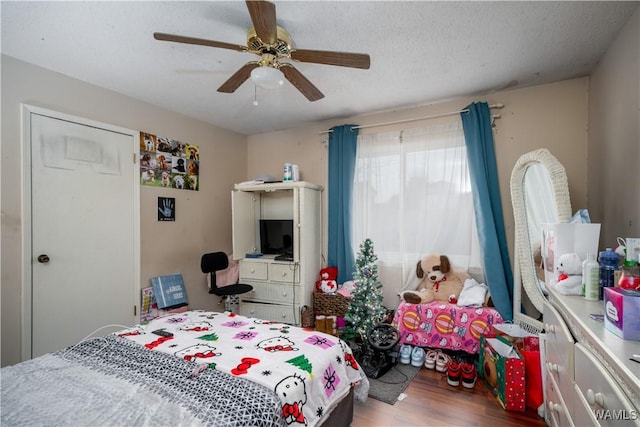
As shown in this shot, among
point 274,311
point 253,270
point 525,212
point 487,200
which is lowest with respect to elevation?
point 274,311

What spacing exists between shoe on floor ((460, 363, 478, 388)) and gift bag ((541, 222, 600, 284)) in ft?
3.00

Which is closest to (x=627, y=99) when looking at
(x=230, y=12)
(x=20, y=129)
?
(x=230, y=12)

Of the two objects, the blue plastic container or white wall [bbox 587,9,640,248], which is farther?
white wall [bbox 587,9,640,248]

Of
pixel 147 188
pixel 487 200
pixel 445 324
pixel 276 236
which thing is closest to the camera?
pixel 445 324

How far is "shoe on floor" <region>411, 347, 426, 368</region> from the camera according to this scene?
2.44 meters

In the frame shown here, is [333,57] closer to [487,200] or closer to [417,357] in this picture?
[487,200]

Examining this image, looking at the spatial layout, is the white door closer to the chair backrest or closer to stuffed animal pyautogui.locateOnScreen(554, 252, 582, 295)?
the chair backrest

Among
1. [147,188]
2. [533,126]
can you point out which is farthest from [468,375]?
[147,188]

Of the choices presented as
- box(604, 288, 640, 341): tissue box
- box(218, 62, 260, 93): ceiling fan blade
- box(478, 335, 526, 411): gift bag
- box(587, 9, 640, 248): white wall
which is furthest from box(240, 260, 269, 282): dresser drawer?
box(587, 9, 640, 248): white wall

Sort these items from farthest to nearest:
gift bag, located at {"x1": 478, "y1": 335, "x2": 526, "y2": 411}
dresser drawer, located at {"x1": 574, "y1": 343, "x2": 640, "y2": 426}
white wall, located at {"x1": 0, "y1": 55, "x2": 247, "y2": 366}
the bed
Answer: white wall, located at {"x1": 0, "y1": 55, "x2": 247, "y2": 366}, gift bag, located at {"x1": 478, "y1": 335, "x2": 526, "y2": 411}, the bed, dresser drawer, located at {"x1": 574, "y1": 343, "x2": 640, "y2": 426}

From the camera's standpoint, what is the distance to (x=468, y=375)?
2100mm

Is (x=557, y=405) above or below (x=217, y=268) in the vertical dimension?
below

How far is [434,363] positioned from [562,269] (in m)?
1.38

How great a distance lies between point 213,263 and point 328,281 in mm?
1254
